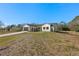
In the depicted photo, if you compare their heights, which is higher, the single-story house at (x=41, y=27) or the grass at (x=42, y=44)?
the single-story house at (x=41, y=27)

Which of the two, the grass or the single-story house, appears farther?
the single-story house

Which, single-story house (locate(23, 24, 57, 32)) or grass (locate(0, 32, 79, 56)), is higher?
single-story house (locate(23, 24, 57, 32))

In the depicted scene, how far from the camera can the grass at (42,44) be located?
3.51m

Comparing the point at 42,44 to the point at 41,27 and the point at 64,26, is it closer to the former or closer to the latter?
the point at 41,27

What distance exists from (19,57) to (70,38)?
0.81m

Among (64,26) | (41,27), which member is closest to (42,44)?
(41,27)

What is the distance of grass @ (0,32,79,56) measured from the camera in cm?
351

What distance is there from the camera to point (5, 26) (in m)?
3.58

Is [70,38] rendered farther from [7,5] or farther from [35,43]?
[7,5]

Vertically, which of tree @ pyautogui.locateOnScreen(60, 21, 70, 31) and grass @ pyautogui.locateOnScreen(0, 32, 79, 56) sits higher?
tree @ pyautogui.locateOnScreen(60, 21, 70, 31)

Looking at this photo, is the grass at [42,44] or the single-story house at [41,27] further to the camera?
the single-story house at [41,27]

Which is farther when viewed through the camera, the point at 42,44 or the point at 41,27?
the point at 41,27

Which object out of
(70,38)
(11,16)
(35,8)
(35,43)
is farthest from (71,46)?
(11,16)

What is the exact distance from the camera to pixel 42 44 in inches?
140
